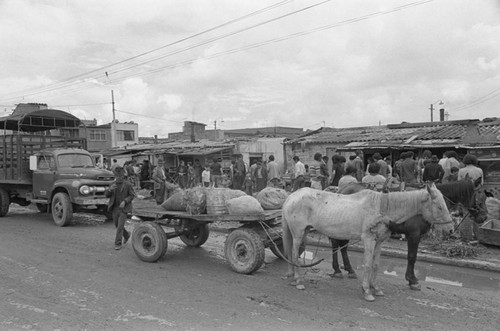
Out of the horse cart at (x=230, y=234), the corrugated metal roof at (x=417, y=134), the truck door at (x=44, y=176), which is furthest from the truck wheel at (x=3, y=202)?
the corrugated metal roof at (x=417, y=134)

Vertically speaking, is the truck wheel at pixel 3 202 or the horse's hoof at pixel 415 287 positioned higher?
the truck wheel at pixel 3 202

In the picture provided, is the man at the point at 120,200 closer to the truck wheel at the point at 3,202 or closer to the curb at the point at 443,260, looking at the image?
the curb at the point at 443,260

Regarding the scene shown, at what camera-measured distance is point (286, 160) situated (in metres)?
22.9

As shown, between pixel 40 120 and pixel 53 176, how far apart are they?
11.8 feet

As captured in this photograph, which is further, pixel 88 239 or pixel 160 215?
pixel 88 239

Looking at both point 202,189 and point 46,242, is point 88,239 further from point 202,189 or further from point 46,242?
point 202,189

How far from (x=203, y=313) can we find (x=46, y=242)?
19.1 feet

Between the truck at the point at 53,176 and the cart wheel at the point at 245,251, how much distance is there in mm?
6262

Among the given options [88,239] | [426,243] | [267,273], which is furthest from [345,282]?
[88,239]

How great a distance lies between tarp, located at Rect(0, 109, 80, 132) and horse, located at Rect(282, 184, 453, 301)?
11.3 metres

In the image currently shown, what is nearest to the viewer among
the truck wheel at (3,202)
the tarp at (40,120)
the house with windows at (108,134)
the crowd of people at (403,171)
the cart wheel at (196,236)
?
the crowd of people at (403,171)

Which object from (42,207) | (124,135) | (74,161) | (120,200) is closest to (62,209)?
(74,161)

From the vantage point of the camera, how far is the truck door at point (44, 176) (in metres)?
12.0

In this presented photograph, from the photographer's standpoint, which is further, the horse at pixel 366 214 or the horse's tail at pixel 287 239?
the horse's tail at pixel 287 239
